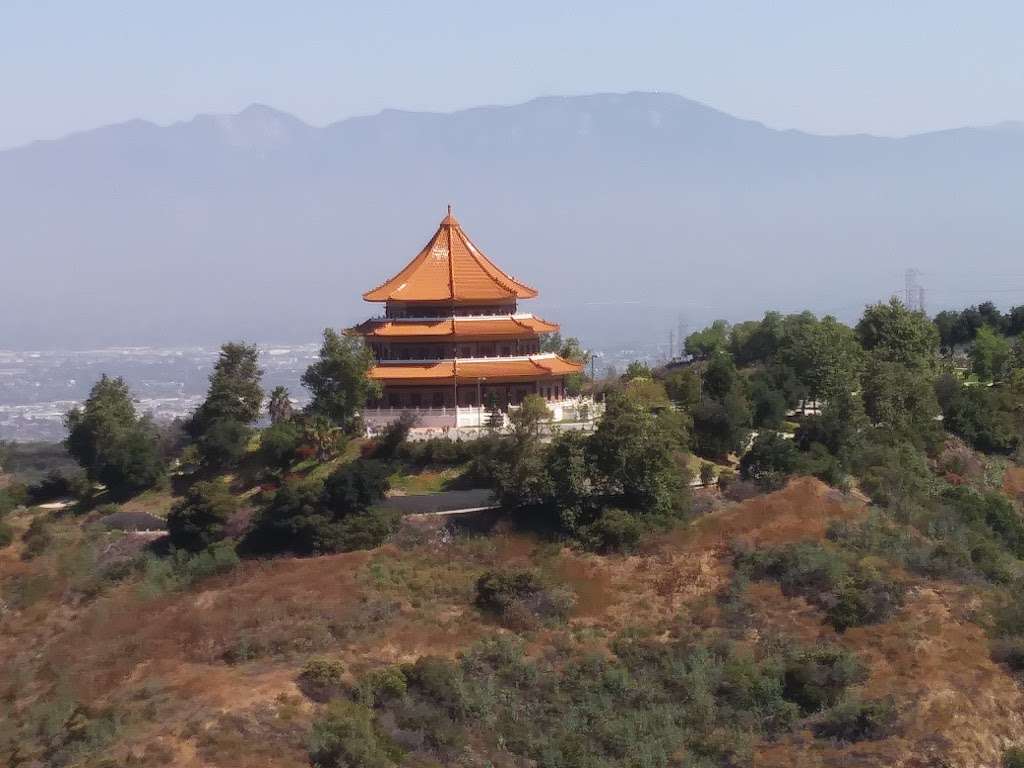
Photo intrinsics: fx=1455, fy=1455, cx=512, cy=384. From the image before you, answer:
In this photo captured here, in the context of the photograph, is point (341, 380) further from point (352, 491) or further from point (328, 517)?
point (328, 517)

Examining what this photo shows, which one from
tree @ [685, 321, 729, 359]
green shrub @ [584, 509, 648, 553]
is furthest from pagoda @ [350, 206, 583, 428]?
tree @ [685, 321, 729, 359]

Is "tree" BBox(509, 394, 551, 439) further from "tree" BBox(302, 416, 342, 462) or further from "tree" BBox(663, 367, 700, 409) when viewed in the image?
"tree" BBox(663, 367, 700, 409)

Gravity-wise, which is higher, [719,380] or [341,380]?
[341,380]

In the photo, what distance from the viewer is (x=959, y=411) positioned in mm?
54906

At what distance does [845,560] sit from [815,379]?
1751 centimetres

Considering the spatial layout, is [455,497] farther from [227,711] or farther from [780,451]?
[227,711]

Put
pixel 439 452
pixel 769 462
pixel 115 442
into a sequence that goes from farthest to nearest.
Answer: pixel 115 442 → pixel 439 452 → pixel 769 462

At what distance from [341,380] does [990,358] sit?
31.0 m

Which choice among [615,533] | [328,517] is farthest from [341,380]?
[615,533]

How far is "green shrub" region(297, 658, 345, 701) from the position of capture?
33.1 meters

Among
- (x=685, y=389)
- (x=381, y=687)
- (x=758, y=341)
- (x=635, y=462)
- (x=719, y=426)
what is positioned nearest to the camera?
(x=381, y=687)

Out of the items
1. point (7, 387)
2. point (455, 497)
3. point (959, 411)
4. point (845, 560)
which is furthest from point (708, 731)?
point (7, 387)

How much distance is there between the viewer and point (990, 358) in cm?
6444

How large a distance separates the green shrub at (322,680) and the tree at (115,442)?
16896 millimetres
